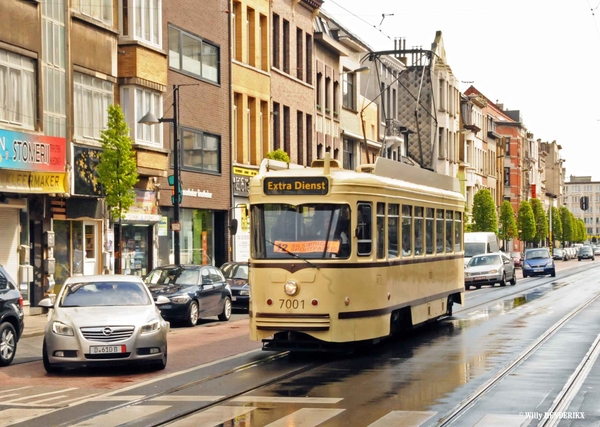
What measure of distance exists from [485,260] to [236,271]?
62.4 feet

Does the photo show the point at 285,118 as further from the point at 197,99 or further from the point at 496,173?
the point at 496,173

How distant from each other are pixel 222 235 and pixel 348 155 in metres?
17.3

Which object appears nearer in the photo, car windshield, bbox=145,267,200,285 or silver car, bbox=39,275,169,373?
silver car, bbox=39,275,169,373

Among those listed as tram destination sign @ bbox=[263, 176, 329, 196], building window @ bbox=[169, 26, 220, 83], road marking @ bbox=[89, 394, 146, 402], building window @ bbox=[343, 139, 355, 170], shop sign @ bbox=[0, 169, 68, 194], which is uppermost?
building window @ bbox=[169, 26, 220, 83]

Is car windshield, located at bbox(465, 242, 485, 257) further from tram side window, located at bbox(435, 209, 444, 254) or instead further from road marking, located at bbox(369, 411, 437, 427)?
road marking, located at bbox(369, 411, 437, 427)

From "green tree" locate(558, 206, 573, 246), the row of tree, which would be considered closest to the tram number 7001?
the row of tree

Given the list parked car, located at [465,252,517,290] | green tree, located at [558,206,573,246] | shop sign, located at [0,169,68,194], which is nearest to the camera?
shop sign, located at [0,169,68,194]

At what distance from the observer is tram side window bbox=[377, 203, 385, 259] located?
18.9m

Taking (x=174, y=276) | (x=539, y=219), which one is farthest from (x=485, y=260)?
(x=539, y=219)

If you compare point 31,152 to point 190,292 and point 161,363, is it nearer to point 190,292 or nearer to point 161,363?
point 190,292

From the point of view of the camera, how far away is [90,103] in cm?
3278

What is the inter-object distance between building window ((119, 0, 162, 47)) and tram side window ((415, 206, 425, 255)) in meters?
15.1

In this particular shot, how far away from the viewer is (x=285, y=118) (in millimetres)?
50188

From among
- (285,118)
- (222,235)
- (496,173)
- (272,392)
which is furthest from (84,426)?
(496,173)
